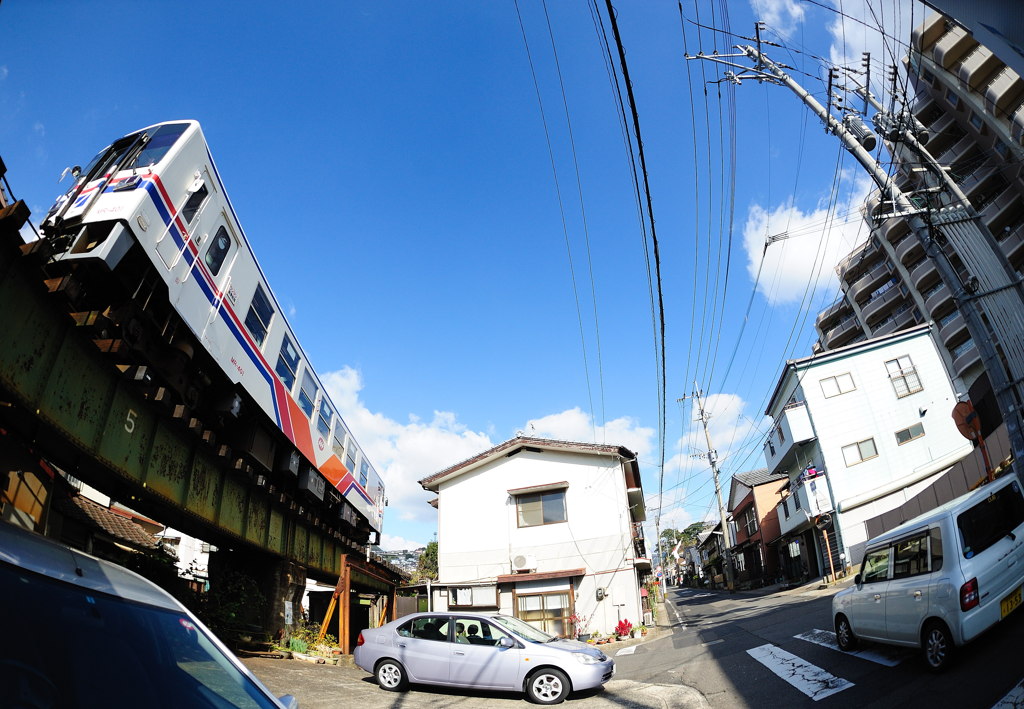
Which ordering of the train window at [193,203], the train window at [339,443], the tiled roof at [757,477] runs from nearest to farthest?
the train window at [193,203], the train window at [339,443], the tiled roof at [757,477]

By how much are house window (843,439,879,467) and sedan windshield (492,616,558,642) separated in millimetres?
22798

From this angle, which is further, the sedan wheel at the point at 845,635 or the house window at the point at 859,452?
the house window at the point at 859,452

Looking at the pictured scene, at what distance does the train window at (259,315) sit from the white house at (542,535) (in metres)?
13.2

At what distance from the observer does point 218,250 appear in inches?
330

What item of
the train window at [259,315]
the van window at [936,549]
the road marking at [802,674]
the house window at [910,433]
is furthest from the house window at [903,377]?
the train window at [259,315]

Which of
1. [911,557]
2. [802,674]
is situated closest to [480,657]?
[802,674]

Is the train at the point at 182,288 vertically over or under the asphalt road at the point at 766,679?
over

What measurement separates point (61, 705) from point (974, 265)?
13248mm

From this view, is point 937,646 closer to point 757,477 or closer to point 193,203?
point 193,203

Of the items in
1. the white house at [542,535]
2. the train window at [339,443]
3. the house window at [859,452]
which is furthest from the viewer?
the house window at [859,452]

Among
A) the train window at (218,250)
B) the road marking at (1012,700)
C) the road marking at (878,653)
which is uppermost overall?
the train window at (218,250)

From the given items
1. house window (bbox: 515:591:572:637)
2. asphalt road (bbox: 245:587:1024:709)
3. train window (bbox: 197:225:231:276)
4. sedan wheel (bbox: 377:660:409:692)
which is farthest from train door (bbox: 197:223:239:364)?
house window (bbox: 515:591:572:637)

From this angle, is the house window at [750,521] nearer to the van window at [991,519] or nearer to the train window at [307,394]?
the van window at [991,519]

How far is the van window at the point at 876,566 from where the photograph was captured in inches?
285
